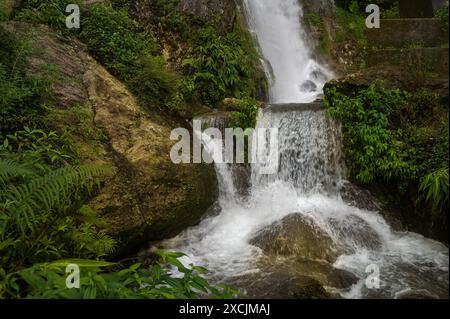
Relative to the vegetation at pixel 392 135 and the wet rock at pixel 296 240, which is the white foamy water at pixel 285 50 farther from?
the wet rock at pixel 296 240

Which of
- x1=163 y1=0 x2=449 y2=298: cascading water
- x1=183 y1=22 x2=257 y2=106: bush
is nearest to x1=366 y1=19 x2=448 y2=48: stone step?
x1=163 y1=0 x2=449 y2=298: cascading water

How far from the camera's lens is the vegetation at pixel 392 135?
5.93m

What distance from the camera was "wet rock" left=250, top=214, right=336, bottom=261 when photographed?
17.5 feet

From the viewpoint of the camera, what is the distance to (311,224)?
5824 millimetres


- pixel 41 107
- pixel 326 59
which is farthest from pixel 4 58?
pixel 326 59

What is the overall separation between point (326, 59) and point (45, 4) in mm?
8701

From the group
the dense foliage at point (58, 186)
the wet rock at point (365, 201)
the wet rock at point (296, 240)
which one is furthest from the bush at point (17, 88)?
the wet rock at point (365, 201)

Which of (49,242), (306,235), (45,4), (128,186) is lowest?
(306,235)

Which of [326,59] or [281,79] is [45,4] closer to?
[281,79]

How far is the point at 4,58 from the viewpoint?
5570 millimetres

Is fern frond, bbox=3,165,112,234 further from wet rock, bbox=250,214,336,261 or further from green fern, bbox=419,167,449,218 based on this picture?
green fern, bbox=419,167,449,218

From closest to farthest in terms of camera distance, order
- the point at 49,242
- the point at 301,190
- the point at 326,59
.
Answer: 1. the point at 49,242
2. the point at 301,190
3. the point at 326,59

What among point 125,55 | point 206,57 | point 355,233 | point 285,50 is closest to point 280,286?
point 355,233

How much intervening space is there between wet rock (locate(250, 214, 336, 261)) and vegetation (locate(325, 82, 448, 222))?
4.97ft
